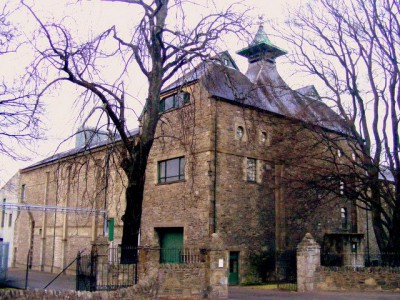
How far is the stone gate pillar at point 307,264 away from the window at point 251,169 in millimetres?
5868

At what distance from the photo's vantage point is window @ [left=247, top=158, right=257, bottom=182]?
26047mm

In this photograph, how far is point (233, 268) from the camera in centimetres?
2414

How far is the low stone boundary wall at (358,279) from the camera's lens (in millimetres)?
20031

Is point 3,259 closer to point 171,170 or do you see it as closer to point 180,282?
point 171,170

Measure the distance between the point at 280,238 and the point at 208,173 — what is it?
616 centimetres

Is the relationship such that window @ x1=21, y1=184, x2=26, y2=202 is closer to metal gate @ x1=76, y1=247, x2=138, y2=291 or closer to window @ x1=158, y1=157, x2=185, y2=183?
window @ x1=158, y1=157, x2=185, y2=183

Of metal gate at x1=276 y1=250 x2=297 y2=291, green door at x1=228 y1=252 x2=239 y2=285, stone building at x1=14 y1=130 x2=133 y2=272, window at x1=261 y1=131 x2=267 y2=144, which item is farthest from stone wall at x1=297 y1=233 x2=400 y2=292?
stone building at x1=14 y1=130 x2=133 y2=272

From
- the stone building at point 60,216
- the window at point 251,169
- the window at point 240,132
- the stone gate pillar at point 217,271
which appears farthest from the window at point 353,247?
the stone building at point 60,216

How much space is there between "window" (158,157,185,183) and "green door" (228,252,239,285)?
15.8 ft

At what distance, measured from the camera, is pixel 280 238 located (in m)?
26.6

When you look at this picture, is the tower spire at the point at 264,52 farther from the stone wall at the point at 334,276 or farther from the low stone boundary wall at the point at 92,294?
the low stone boundary wall at the point at 92,294

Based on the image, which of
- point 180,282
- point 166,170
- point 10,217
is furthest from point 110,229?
point 10,217

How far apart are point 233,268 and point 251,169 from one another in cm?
540

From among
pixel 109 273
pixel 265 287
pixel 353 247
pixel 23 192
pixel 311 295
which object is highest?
pixel 23 192
